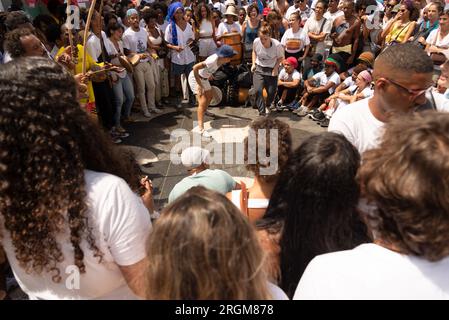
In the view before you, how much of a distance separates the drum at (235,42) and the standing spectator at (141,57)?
160 cm

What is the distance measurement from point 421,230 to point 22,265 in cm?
121

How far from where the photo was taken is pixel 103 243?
121cm

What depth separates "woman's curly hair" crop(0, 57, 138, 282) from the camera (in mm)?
1119

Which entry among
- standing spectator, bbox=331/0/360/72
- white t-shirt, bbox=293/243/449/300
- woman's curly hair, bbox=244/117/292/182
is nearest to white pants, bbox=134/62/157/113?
standing spectator, bbox=331/0/360/72

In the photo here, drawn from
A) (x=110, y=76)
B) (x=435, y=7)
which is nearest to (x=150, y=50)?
(x=110, y=76)

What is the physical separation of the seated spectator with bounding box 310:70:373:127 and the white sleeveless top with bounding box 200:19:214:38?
8.57 feet

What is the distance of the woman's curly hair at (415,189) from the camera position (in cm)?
100

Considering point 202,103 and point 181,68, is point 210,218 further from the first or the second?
point 181,68

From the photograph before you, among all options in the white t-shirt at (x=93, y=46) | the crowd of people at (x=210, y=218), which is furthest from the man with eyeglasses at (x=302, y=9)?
the crowd of people at (x=210, y=218)

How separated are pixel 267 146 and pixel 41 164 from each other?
1.42m

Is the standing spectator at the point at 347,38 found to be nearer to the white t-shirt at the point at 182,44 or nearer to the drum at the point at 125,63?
the white t-shirt at the point at 182,44

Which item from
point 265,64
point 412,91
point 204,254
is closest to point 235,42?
point 265,64

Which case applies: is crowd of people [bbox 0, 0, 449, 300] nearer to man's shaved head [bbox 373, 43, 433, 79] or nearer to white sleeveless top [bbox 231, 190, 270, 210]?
man's shaved head [bbox 373, 43, 433, 79]

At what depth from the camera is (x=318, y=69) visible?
23.5 ft
